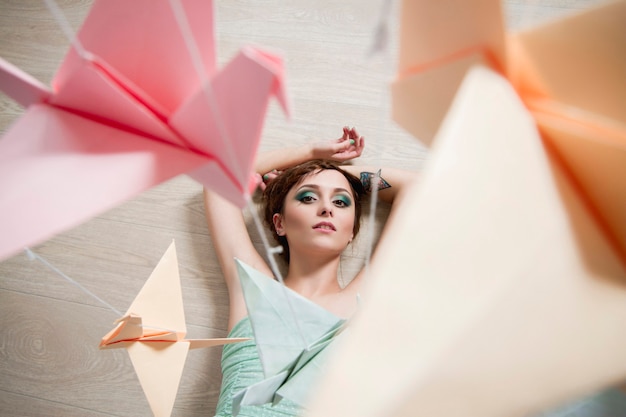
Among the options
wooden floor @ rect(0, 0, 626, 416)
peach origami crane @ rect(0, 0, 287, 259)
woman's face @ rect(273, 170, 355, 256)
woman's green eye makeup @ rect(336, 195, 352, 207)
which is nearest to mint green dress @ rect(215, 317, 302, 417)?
wooden floor @ rect(0, 0, 626, 416)

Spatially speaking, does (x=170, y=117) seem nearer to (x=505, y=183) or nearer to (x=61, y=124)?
(x=61, y=124)

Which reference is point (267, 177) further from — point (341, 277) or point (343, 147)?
point (341, 277)

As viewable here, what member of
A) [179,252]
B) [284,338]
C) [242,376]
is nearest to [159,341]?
[284,338]

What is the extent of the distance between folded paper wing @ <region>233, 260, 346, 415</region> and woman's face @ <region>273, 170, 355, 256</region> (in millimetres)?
499

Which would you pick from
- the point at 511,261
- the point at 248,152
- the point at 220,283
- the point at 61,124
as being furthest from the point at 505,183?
the point at 220,283

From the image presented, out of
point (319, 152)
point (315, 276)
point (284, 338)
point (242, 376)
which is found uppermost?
point (319, 152)

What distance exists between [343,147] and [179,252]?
50cm

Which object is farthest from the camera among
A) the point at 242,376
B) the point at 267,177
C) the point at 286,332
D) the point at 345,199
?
the point at 267,177

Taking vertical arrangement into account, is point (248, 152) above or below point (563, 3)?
below

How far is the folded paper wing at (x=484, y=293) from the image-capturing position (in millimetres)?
280

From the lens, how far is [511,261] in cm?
32

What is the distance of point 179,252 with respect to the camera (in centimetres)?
129

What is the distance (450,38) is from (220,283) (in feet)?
3.24

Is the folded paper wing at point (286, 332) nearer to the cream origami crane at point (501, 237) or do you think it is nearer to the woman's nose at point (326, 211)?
the cream origami crane at point (501, 237)
